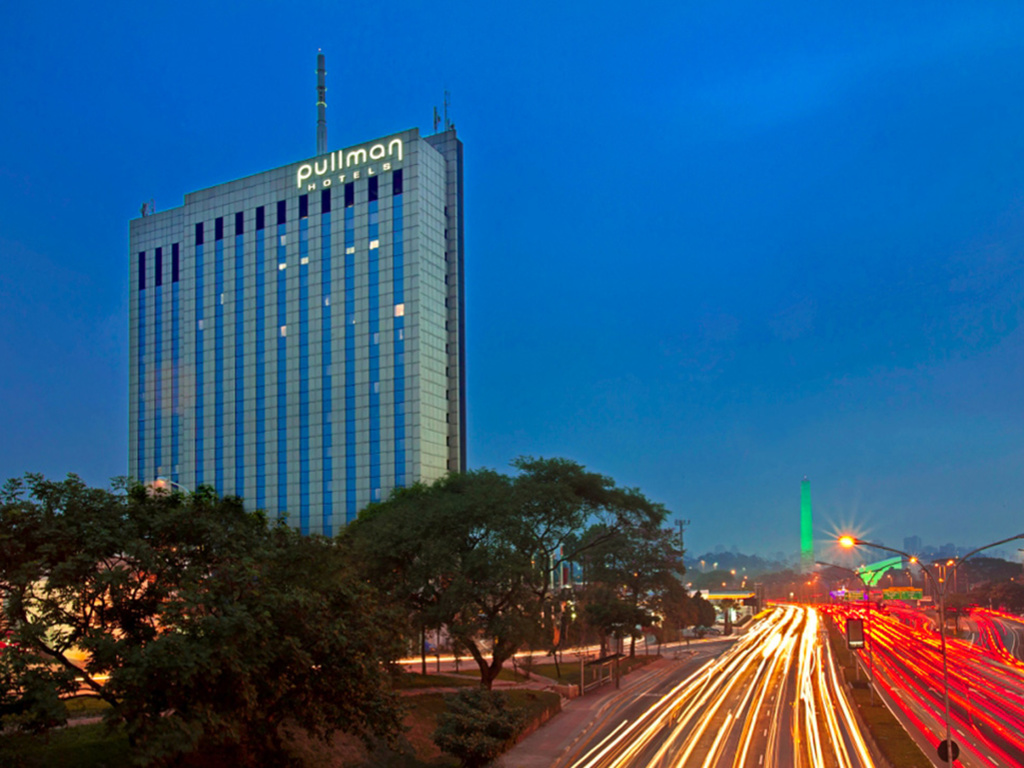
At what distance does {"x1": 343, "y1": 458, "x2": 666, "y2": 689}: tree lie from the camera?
52594 millimetres

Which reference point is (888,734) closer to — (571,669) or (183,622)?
(183,622)

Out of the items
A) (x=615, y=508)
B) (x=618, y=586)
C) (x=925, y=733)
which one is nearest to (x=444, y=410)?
(x=618, y=586)

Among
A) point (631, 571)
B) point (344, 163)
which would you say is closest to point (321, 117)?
point (344, 163)

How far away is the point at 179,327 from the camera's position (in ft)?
469

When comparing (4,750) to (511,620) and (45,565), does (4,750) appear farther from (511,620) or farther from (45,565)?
(511,620)

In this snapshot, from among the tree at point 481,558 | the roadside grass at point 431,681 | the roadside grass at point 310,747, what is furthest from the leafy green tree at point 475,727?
the roadside grass at point 431,681

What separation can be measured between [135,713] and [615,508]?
157 ft

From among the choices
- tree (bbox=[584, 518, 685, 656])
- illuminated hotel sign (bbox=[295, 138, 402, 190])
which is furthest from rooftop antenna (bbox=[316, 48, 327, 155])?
tree (bbox=[584, 518, 685, 656])

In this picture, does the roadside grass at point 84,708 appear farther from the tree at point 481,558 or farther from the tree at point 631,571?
the tree at point 631,571

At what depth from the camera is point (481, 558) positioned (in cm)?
5275

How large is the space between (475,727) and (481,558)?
1363 centimetres

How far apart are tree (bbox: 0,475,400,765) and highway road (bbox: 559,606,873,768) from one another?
17346 millimetres

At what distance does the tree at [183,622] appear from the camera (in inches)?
973

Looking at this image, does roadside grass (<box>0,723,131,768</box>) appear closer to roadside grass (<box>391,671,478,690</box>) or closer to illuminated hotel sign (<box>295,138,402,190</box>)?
roadside grass (<box>391,671,478,690</box>)
